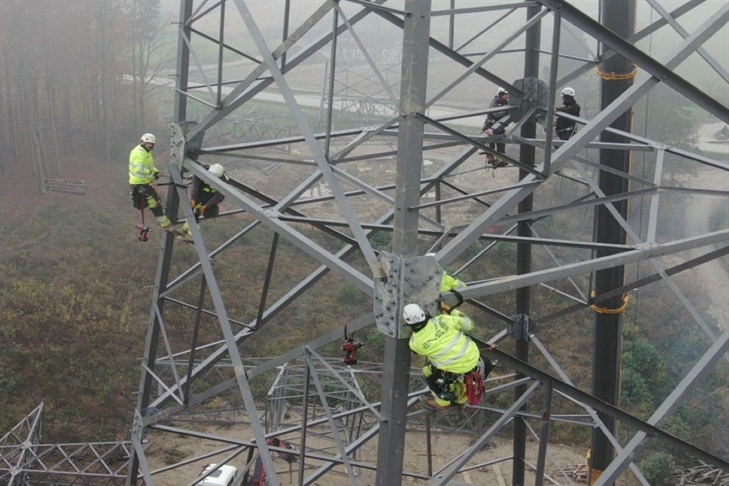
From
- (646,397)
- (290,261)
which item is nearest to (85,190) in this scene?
(290,261)

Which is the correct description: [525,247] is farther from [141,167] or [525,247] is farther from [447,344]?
[141,167]

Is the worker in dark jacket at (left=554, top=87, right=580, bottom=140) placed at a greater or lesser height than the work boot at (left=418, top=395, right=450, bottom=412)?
greater

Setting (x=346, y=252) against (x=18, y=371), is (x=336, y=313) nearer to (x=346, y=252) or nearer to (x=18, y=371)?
(x=18, y=371)

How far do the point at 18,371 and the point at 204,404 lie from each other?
625 cm

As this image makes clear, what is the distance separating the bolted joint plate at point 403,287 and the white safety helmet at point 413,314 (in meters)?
0.16

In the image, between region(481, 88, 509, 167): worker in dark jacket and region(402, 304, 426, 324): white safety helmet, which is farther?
region(481, 88, 509, 167): worker in dark jacket

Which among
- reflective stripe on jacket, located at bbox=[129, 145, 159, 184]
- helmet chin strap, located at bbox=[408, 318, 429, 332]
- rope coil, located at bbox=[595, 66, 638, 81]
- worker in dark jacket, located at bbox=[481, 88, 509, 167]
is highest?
rope coil, located at bbox=[595, 66, 638, 81]

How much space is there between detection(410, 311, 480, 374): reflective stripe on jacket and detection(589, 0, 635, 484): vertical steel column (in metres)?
6.96

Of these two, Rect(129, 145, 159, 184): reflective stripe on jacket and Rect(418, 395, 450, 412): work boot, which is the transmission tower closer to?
Rect(418, 395, 450, 412): work boot

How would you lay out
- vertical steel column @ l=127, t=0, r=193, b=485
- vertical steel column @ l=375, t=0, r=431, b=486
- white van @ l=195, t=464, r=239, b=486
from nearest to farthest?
vertical steel column @ l=375, t=0, r=431, b=486 → vertical steel column @ l=127, t=0, r=193, b=485 → white van @ l=195, t=464, r=239, b=486

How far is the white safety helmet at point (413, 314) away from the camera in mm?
8633

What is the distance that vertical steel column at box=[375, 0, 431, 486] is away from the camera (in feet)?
27.3

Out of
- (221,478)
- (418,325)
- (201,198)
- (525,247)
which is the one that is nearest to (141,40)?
(221,478)

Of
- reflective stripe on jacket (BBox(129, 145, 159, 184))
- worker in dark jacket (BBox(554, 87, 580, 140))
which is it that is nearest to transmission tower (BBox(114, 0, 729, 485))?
worker in dark jacket (BBox(554, 87, 580, 140))
